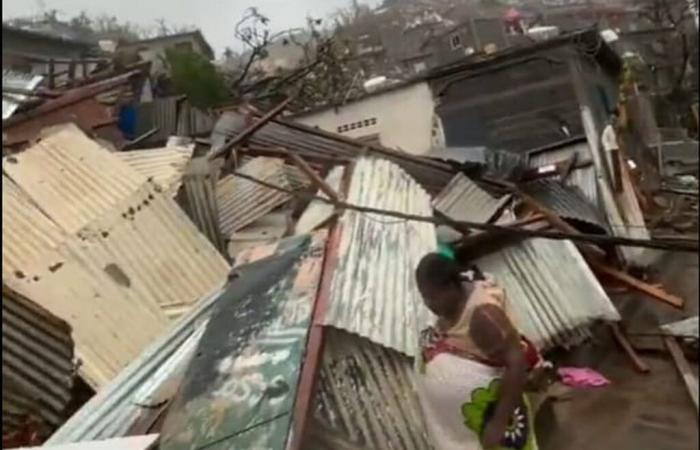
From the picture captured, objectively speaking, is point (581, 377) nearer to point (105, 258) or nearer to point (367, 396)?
point (367, 396)

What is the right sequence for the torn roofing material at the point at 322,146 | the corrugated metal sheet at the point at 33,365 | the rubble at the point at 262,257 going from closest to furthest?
the rubble at the point at 262,257 → the torn roofing material at the point at 322,146 → the corrugated metal sheet at the point at 33,365

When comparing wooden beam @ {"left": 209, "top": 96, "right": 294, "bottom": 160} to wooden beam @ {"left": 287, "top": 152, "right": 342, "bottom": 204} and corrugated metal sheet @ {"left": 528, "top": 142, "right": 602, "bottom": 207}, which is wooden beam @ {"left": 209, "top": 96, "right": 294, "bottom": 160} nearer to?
wooden beam @ {"left": 287, "top": 152, "right": 342, "bottom": 204}

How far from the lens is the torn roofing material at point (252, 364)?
1.55 m

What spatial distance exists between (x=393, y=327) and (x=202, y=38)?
2.49ft

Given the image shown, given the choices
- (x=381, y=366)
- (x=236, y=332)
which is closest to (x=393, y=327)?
(x=381, y=366)

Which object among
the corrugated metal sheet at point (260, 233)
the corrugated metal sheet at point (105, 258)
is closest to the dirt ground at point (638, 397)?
the corrugated metal sheet at point (260, 233)

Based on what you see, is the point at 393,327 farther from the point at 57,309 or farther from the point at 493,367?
the point at 57,309

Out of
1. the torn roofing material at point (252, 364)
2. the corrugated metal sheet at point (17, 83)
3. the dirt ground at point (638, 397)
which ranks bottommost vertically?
the torn roofing material at point (252, 364)

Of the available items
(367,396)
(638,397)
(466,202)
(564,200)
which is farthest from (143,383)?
(638,397)

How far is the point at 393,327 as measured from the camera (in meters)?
1.73

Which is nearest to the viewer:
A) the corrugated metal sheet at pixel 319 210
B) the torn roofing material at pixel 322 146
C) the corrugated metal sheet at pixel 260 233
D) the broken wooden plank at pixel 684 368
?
the broken wooden plank at pixel 684 368

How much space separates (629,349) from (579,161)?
10.3 inches

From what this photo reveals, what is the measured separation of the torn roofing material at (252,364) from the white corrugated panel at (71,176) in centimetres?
120

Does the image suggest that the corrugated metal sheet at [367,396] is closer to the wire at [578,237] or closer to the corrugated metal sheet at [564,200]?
the wire at [578,237]
